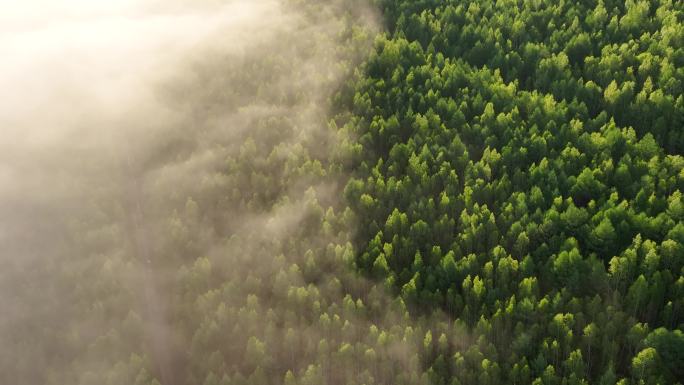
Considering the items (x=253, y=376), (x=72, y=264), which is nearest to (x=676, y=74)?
(x=253, y=376)

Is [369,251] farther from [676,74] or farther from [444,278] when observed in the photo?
[676,74]

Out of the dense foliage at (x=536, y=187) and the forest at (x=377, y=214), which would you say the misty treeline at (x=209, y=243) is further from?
the dense foliage at (x=536, y=187)

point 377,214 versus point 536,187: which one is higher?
point 536,187

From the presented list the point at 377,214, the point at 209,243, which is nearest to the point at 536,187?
the point at 377,214

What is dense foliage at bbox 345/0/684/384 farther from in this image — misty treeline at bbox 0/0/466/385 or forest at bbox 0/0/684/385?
misty treeline at bbox 0/0/466/385

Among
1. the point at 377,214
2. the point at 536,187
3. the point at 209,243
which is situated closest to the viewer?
the point at 536,187

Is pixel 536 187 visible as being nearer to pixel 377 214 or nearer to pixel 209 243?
pixel 377 214

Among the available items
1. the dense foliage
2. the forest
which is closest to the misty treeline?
the forest
